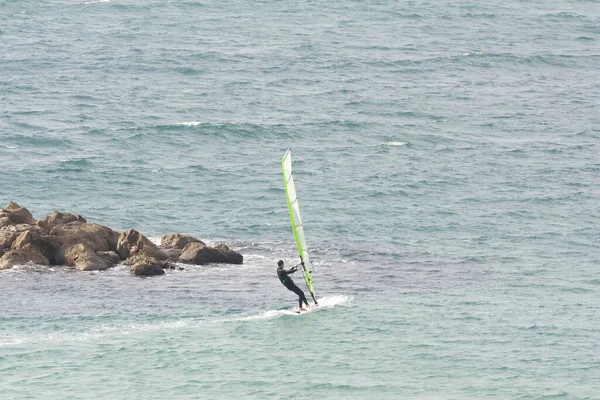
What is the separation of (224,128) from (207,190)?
1791 cm

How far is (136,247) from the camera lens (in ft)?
202

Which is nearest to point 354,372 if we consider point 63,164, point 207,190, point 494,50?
point 207,190

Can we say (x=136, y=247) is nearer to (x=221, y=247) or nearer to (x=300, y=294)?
(x=221, y=247)

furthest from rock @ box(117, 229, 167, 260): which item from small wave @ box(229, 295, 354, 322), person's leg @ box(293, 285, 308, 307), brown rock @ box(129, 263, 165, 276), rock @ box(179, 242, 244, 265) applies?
person's leg @ box(293, 285, 308, 307)

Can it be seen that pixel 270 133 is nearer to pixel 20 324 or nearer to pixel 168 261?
pixel 168 261

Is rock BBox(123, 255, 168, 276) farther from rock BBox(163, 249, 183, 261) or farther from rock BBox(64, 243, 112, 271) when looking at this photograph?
rock BBox(64, 243, 112, 271)

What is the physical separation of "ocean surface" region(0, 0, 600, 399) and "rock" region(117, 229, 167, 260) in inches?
61.3

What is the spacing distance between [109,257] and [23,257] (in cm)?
418

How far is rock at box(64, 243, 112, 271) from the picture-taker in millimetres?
59938

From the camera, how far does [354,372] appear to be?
46438 millimetres

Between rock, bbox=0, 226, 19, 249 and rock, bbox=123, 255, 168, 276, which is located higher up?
rock, bbox=0, 226, 19, 249

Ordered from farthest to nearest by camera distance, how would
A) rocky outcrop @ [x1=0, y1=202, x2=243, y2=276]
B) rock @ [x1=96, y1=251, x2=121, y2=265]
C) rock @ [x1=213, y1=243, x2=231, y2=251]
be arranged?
1. rock @ [x1=213, y1=243, x2=231, y2=251]
2. rock @ [x1=96, y1=251, x2=121, y2=265]
3. rocky outcrop @ [x1=0, y1=202, x2=243, y2=276]

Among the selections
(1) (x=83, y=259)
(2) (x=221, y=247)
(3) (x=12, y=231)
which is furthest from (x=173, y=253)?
(3) (x=12, y=231)

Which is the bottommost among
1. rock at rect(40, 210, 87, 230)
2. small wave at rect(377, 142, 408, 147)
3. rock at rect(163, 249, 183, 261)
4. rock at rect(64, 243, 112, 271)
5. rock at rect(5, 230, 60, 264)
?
small wave at rect(377, 142, 408, 147)
